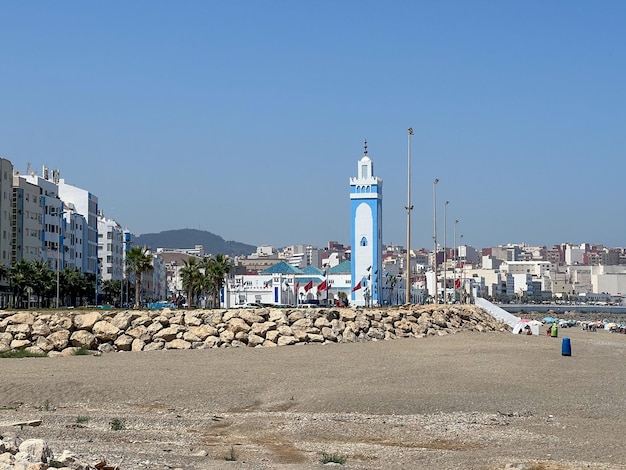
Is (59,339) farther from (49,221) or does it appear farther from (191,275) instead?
(49,221)

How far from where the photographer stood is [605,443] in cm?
1558

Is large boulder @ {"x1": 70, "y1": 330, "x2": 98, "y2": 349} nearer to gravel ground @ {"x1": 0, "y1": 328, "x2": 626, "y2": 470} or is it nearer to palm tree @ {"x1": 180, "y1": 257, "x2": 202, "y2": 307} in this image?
gravel ground @ {"x1": 0, "y1": 328, "x2": 626, "y2": 470}

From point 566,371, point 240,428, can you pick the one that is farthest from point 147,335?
point 240,428

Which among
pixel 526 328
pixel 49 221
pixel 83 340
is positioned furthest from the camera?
pixel 49 221

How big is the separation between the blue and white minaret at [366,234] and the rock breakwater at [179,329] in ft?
192

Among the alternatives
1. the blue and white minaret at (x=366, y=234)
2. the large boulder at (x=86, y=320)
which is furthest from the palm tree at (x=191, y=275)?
the large boulder at (x=86, y=320)

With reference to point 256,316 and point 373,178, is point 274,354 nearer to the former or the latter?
point 256,316

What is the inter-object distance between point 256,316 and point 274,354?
20.5ft

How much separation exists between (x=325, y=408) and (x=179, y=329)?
1645 centimetres

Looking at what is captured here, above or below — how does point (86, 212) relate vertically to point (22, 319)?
above

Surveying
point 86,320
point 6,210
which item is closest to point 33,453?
point 86,320

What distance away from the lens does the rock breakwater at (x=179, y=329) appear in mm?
34125

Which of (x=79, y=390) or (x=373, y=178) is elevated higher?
(x=373, y=178)

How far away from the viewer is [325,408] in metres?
19.9
